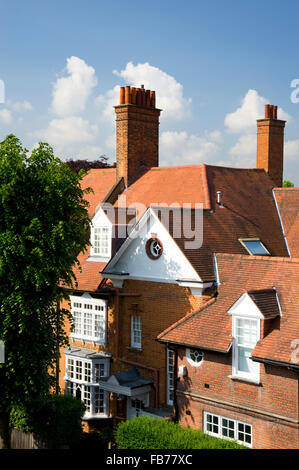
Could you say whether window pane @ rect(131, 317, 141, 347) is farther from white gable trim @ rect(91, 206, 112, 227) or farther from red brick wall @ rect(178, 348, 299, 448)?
white gable trim @ rect(91, 206, 112, 227)

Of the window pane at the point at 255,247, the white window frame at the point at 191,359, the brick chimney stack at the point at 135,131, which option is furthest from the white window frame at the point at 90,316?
the brick chimney stack at the point at 135,131

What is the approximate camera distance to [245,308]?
746 inches

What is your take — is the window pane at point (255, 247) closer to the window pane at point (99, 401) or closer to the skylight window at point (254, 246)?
the skylight window at point (254, 246)

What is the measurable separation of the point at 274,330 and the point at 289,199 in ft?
43.5

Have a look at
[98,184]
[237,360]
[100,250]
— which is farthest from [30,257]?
[98,184]

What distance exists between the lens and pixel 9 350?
20.6 meters

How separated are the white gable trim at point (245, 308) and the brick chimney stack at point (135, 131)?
13.5 m

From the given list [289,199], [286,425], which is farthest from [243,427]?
[289,199]

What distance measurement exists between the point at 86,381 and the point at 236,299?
1007cm

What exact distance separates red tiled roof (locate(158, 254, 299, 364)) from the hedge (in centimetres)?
300

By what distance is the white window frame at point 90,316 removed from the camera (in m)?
26.0

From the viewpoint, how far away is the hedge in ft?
57.0

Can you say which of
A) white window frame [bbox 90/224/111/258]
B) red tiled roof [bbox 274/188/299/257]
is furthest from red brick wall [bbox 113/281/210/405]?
red tiled roof [bbox 274/188/299/257]

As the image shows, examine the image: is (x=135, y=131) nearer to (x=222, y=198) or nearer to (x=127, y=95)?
(x=127, y=95)
